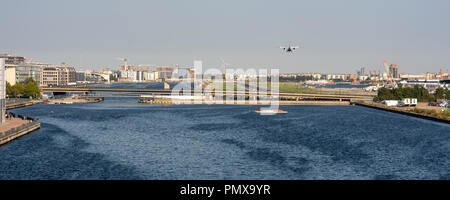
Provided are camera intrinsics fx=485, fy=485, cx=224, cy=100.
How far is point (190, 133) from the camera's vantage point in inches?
2712

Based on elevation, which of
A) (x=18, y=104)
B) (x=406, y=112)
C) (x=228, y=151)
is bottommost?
(x=228, y=151)

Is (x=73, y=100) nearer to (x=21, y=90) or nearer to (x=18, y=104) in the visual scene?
(x=21, y=90)

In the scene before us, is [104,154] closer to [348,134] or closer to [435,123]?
[348,134]

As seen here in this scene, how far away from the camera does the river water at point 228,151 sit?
132 feet

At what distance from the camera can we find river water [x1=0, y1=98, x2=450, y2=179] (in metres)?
40.2

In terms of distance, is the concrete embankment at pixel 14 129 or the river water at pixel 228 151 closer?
the river water at pixel 228 151

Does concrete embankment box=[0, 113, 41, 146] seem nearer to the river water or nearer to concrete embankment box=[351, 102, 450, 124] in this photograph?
the river water

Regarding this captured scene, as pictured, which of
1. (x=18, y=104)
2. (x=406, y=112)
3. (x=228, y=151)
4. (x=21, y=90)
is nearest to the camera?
(x=228, y=151)

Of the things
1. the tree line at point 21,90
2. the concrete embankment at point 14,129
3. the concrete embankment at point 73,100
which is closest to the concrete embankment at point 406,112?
the concrete embankment at point 14,129

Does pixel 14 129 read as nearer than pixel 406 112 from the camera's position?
Yes

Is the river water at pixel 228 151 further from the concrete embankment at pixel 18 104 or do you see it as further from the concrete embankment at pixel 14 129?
the concrete embankment at pixel 18 104

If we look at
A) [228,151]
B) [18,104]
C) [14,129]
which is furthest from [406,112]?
[18,104]

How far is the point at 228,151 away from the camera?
170 feet
